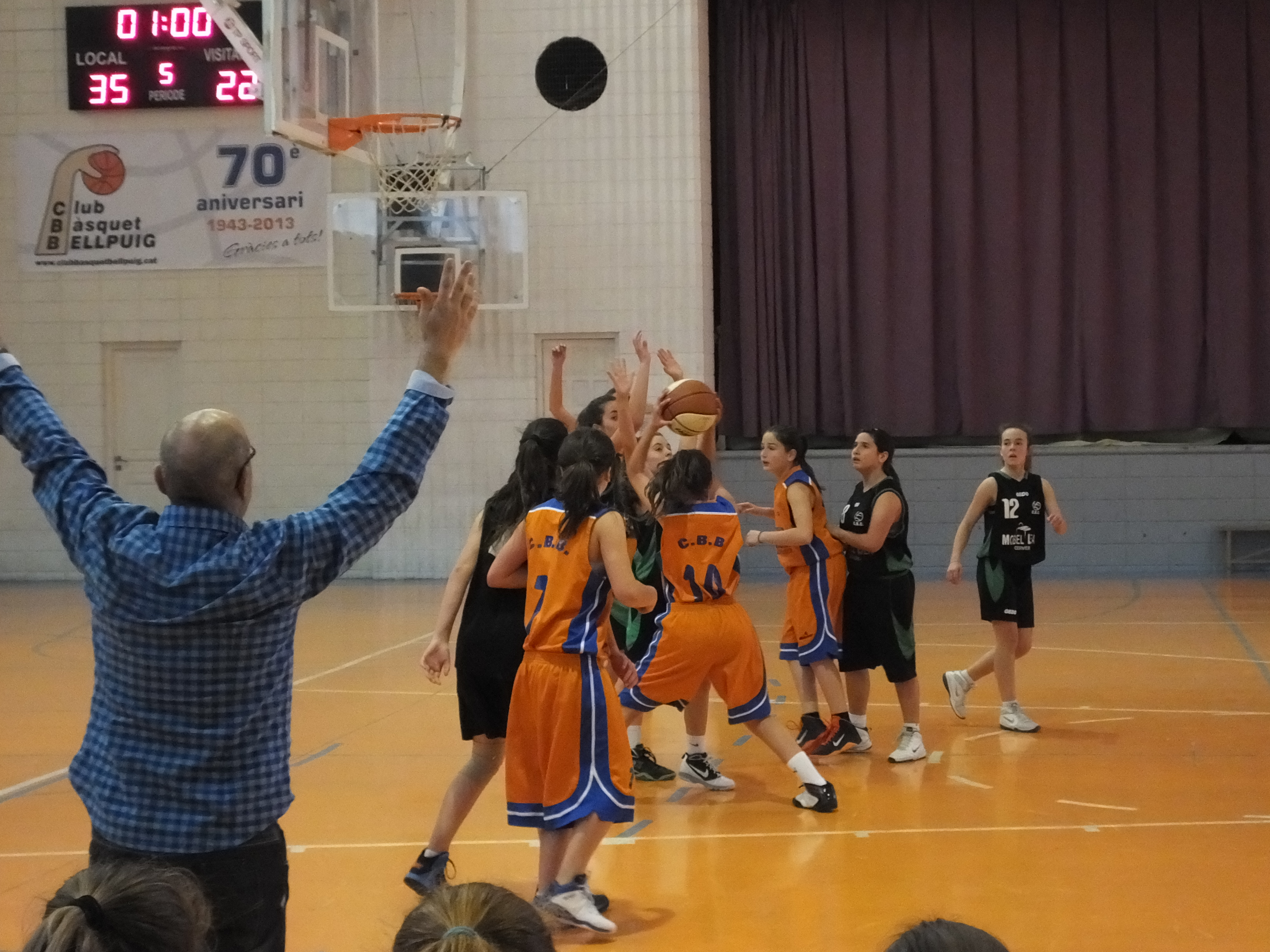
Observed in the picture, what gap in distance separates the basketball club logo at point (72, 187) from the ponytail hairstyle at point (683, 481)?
11.5 m

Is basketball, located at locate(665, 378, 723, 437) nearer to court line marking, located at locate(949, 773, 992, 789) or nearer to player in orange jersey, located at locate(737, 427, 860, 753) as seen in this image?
player in orange jersey, located at locate(737, 427, 860, 753)

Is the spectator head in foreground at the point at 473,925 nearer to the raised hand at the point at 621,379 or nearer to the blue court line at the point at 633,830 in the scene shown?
the blue court line at the point at 633,830

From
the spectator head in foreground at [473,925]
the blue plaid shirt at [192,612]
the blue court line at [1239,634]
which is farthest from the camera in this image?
the blue court line at [1239,634]

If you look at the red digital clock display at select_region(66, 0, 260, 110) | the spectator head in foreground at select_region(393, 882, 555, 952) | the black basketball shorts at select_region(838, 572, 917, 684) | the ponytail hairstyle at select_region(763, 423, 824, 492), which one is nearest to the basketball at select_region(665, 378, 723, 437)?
the ponytail hairstyle at select_region(763, 423, 824, 492)

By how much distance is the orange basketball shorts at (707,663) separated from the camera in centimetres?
557

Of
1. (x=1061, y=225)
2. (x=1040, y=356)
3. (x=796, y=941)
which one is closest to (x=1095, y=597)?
(x=1040, y=356)

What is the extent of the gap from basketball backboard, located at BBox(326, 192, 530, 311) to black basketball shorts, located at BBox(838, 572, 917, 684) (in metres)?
7.53

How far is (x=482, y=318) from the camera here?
14852mm

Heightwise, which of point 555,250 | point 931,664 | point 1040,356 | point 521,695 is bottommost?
point 931,664

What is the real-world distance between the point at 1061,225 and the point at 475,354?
6212 mm

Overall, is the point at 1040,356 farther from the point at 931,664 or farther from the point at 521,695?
the point at 521,695

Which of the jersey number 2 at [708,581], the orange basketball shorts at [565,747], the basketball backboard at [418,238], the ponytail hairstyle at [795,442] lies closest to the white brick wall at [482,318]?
the basketball backboard at [418,238]

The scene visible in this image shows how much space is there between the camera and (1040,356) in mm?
14914

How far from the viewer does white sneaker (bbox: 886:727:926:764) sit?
21.3 feet
